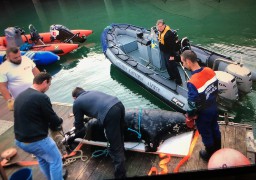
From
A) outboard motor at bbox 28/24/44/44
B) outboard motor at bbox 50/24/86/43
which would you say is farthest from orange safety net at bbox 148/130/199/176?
outboard motor at bbox 28/24/44/44

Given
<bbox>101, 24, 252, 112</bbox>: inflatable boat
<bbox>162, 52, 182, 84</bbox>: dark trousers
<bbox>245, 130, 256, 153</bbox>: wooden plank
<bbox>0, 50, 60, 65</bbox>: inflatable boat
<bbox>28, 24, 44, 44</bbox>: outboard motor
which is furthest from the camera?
<bbox>28, 24, 44, 44</bbox>: outboard motor

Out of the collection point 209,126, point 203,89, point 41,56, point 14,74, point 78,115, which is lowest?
point 41,56

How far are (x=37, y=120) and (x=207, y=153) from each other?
2275 millimetres

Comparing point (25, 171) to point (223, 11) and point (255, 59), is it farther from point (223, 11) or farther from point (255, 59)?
point (223, 11)

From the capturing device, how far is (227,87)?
512 centimetres

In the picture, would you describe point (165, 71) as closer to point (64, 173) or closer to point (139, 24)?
point (64, 173)

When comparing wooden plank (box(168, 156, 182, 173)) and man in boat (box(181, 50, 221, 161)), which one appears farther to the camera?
wooden plank (box(168, 156, 182, 173))

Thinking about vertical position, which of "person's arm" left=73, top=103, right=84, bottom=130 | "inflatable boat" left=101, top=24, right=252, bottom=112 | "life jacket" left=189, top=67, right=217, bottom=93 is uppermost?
"life jacket" left=189, top=67, right=217, bottom=93

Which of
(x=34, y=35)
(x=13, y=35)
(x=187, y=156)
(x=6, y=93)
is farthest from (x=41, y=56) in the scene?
(x=187, y=156)

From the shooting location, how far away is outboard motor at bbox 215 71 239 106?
Answer: 5.09 m

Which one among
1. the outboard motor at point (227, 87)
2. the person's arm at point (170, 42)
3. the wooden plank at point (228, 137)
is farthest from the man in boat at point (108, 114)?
the person's arm at point (170, 42)

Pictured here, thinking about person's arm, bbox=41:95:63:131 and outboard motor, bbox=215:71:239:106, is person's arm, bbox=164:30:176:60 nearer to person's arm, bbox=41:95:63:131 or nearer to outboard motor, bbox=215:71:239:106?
outboard motor, bbox=215:71:239:106

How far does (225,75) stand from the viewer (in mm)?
5219

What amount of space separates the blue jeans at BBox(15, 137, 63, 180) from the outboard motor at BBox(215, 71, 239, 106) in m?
3.63
